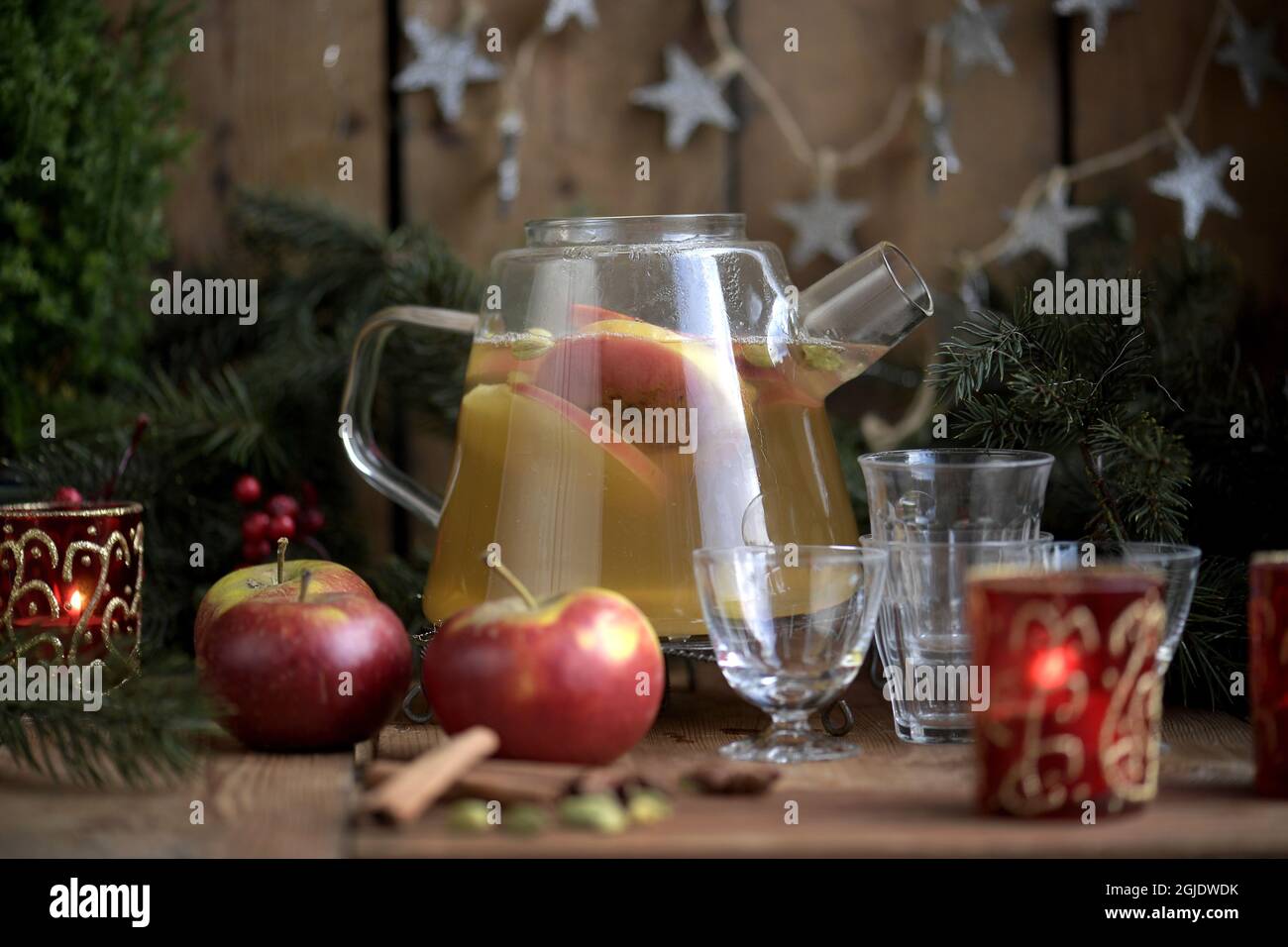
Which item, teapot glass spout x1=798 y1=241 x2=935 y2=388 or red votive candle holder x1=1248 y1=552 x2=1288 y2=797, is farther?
teapot glass spout x1=798 y1=241 x2=935 y2=388

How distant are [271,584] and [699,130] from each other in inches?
26.1

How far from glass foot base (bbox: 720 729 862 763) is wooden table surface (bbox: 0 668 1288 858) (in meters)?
0.01

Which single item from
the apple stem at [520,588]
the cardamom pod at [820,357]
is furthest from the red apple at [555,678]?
the cardamom pod at [820,357]

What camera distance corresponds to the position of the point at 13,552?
36.2 inches

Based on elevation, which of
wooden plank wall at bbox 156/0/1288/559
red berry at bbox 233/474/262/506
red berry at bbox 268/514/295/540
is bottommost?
red berry at bbox 268/514/295/540

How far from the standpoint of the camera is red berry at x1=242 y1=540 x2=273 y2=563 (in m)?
1.11

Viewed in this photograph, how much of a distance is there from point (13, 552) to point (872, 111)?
0.86 metres

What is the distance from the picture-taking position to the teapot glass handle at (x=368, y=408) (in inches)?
38.9

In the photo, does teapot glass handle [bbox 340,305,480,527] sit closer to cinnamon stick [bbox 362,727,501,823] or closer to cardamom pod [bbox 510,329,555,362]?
cardamom pod [bbox 510,329,555,362]

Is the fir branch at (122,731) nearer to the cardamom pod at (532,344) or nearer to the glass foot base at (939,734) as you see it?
the cardamom pod at (532,344)

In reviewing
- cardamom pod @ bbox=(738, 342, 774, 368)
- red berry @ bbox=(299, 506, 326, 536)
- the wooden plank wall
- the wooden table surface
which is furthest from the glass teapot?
the wooden plank wall

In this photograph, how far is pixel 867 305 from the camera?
0.92m

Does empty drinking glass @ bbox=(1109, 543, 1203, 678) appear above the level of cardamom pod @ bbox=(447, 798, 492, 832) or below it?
above
